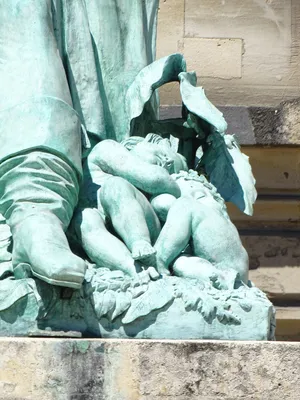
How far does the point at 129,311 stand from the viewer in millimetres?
4785

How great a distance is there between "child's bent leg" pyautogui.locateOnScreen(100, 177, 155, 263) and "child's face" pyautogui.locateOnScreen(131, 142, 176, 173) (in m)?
0.22

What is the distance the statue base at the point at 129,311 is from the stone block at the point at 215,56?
10.5 ft

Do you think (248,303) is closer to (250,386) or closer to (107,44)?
(250,386)

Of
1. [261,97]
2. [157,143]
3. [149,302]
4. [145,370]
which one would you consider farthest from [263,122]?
[145,370]

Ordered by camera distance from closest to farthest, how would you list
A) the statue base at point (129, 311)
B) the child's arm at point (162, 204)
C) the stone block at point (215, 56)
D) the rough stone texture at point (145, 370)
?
the rough stone texture at point (145, 370)
the statue base at point (129, 311)
the child's arm at point (162, 204)
the stone block at point (215, 56)

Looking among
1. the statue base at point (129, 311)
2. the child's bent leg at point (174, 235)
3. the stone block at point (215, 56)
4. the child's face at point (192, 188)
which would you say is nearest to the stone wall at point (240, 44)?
the stone block at point (215, 56)

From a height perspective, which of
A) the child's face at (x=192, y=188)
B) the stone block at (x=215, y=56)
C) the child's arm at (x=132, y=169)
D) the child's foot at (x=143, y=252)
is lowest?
the stone block at (x=215, y=56)

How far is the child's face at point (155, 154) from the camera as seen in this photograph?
534 centimetres

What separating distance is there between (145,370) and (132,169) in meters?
0.83

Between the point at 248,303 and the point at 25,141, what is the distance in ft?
2.49

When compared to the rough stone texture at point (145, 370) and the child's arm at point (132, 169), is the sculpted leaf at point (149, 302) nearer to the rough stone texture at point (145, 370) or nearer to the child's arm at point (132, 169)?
the rough stone texture at point (145, 370)

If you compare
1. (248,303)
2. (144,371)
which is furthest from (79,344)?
(248,303)

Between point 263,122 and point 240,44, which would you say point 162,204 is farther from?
point 240,44

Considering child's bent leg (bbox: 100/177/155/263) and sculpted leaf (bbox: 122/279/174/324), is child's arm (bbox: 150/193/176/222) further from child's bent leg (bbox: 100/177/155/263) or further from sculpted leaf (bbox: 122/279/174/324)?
sculpted leaf (bbox: 122/279/174/324)
